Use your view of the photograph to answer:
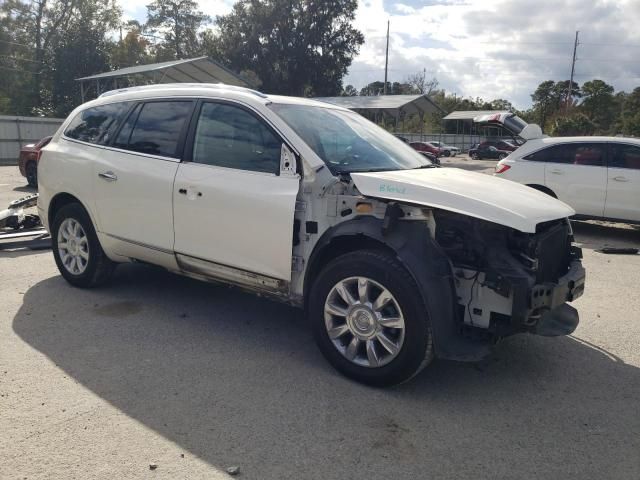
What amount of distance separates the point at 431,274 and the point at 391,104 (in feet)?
106

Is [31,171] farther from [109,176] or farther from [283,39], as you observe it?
[283,39]

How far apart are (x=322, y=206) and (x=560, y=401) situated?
78.7 inches

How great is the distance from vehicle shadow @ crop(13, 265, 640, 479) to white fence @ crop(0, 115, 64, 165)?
24.1 m

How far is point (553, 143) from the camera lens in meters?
9.78

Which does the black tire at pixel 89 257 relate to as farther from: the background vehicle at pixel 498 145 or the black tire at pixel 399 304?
the background vehicle at pixel 498 145

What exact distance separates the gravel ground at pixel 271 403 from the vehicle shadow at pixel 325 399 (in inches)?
0.4

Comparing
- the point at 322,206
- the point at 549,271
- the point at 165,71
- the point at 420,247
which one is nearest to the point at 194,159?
the point at 322,206

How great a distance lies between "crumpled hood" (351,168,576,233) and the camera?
3.33m

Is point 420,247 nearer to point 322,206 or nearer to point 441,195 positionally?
point 441,195

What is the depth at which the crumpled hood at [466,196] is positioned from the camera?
131 inches

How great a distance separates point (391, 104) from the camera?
34.2m

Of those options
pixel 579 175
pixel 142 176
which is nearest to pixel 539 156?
pixel 579 175

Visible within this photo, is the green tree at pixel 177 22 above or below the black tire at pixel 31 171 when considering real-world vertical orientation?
above

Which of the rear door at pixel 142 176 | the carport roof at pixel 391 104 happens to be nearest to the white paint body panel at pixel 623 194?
the rear door at pixel 142 176
